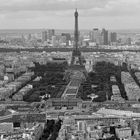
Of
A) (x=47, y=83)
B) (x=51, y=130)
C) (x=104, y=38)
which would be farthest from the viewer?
(x=104, y=38)

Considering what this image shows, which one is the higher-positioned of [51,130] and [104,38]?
[51,130]

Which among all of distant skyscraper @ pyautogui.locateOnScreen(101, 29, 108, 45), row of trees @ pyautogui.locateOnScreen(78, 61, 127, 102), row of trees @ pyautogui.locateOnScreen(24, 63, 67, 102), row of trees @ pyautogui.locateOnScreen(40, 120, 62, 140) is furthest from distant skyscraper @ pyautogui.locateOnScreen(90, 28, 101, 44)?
row of trees @ pyautogui.locateOnScreen(40, 120, 62, 140)

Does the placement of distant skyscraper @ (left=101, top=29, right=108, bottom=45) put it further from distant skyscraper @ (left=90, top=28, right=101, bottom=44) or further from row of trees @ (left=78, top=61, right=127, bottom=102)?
row of trees @ (left=78, top=61, right=127, bottom=102)

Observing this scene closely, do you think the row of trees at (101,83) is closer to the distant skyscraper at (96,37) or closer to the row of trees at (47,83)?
the row of trees at (47,83)

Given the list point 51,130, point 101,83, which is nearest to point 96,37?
point 101,83

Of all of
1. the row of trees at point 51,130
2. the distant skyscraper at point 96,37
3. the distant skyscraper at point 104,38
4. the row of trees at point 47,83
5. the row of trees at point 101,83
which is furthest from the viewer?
the distant skyscraper at point 96,37

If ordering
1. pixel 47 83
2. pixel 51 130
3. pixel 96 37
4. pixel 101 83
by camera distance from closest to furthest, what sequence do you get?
pixel 51 130
pixel 101 83
pixel 47 83
pixel 96 37

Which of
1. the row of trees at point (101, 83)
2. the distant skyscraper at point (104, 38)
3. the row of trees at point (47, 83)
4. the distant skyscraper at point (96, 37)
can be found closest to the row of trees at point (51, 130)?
the row of trees at point (47, 83)

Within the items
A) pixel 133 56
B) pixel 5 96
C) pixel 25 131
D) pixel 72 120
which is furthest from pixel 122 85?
pixel 133 56

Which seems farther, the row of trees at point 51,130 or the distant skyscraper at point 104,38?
the distant skyscraper at point 104,38

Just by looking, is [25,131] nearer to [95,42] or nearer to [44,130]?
[44,130]

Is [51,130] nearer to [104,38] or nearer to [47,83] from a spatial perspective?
[47,83]

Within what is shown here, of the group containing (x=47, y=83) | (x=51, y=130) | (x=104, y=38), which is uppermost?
(x=51, y=130)
